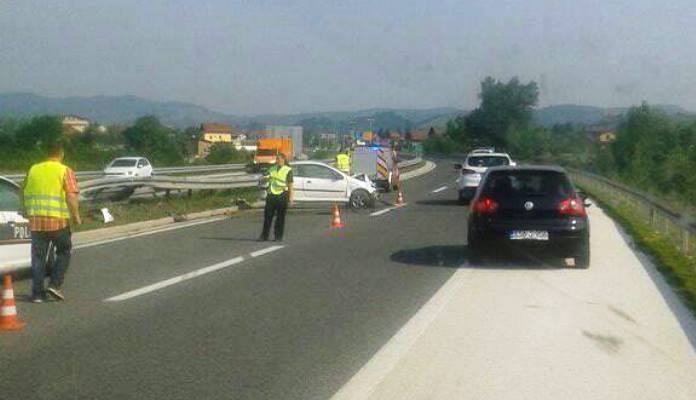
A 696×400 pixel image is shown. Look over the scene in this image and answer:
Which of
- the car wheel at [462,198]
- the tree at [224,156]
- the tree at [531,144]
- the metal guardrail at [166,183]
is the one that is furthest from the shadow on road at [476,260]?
the tree at [531,144]

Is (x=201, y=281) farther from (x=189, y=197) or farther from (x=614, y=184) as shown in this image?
(x=614, y=184)

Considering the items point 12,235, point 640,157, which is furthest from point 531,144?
point 12,235

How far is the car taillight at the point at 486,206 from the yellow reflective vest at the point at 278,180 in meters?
4.65

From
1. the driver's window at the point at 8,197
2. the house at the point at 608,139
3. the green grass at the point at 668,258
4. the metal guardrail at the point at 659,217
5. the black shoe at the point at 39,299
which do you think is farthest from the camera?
the house at the point at 608,139

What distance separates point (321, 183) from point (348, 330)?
1918 cm

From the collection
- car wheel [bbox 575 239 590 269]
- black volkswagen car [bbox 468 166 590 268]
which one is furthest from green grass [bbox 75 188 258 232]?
car wheel [bbox 575 239 590 269]

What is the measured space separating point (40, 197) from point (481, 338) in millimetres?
5088

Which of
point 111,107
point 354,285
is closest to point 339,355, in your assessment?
point 354,285

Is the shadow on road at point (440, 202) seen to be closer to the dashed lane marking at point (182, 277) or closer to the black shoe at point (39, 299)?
the dashed lane marking at point (182, 277)

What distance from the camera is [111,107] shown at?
196875 millimetres

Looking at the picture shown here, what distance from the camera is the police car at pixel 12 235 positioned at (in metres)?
11.7

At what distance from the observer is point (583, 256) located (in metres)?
14.0

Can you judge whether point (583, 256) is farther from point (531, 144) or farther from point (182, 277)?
point (531, 144)

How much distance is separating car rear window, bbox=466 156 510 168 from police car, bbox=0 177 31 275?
69.9ft
